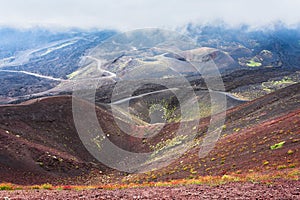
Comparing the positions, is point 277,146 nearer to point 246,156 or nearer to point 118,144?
point 246,156

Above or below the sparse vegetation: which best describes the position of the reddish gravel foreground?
above

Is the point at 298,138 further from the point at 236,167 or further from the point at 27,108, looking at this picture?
the point at 27,108

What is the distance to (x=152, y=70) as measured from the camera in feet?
595

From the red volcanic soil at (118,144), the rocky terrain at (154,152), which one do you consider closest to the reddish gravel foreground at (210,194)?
the rocky terrain at (154,152)

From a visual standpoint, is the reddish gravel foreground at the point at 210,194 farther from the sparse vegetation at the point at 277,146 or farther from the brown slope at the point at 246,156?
the sparse vegetation at the point at 277,146

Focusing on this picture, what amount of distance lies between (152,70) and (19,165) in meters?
155

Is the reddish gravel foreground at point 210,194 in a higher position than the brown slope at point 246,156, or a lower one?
higher

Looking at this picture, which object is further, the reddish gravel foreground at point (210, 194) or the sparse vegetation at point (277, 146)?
the sparse vegetation at point (277, 146)

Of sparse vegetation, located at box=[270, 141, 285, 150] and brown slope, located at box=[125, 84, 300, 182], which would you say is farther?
sparse vegetation, located at box=[270, 141, 285, 150]

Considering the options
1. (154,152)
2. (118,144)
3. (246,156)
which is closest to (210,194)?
(246,156)

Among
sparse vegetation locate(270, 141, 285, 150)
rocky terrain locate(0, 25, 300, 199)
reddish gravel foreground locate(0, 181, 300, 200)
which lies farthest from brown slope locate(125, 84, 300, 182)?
reddish gravel foreground locate(0, 181, 300, 200)

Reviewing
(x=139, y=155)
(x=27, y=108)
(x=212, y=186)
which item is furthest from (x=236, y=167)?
(x=27, y=108)

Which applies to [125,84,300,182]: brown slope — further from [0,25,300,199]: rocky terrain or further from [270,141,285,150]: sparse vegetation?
[270,141,285,150]: sparse vegetation

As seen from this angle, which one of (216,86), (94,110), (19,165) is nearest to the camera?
(19,165)
